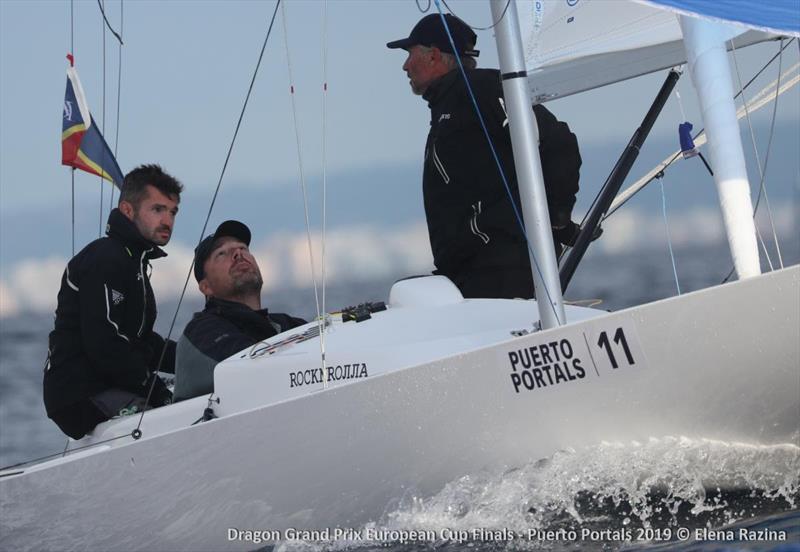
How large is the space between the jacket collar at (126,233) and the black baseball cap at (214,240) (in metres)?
0.23

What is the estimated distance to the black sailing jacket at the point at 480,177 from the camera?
15.2 feet

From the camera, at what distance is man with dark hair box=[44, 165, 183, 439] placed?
4.91 metres

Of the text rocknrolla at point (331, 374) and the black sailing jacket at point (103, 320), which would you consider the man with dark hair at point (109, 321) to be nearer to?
the black sailing jacket at point (103, 320)

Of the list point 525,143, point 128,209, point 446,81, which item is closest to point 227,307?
point 128,209

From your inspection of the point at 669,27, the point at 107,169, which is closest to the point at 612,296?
the point at 107,169

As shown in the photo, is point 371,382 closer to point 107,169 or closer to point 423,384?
point 423,384

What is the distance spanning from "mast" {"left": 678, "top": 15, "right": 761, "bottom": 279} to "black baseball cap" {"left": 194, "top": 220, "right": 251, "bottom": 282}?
1915 mm

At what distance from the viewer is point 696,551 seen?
11.0 feet

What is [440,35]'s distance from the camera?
4914 millimetres

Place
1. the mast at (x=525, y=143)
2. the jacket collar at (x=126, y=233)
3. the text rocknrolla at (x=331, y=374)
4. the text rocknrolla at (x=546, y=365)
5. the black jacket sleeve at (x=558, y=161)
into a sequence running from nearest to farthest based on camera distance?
1. the text rocknrolla at (x=546, y=365)
2. the mast at (x=525, y=143)
3. the text rocknrolla at (x=331, y=374)
4. the black jacket sleeve at (x=558, y=161)
5. the jacket collar at (x=126, y=233)

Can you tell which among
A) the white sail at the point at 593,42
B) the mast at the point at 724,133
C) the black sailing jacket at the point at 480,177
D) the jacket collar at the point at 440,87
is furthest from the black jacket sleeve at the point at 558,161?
the mast at the point at 724,133

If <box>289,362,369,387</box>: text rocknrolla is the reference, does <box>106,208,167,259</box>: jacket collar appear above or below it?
above

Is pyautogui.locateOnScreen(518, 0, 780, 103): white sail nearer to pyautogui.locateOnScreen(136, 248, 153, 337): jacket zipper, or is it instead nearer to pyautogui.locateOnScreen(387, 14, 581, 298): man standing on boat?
pyautogui.locateOnScreen(387, 14, 581, 298): man standing on boat

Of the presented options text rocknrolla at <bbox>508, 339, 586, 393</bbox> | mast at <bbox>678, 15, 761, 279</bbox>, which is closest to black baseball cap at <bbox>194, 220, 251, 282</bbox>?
text rocknrolla at <bbox>508, 339, 586, 393</bbox>
